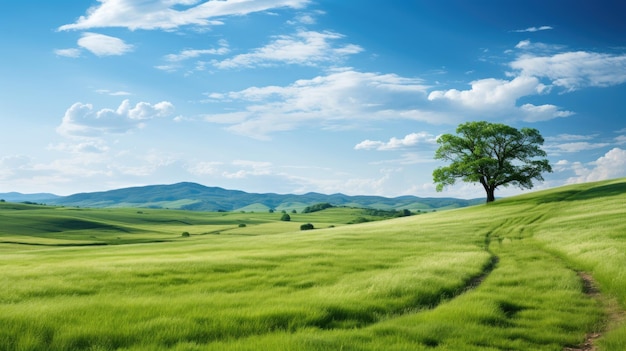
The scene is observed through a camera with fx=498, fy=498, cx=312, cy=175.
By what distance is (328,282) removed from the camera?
2081 centimetres

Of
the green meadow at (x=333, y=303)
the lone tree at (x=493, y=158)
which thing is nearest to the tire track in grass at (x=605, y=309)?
the green meadow at (x=333, y=303)

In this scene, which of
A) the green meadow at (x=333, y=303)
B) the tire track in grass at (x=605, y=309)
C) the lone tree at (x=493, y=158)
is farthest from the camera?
the lone tree at (x=493, y=158)

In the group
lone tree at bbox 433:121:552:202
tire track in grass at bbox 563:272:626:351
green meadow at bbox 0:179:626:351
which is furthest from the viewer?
lone tree at bbox 433:121:552:202

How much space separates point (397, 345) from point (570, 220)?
142 ft

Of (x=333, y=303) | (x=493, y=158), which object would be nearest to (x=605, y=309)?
(x=333, y=303)

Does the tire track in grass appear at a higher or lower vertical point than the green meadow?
lower

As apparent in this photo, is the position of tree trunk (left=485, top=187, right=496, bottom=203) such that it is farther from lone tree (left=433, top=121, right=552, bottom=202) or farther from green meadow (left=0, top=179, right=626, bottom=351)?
green meadow (left=0, top=179, right=626, bottom=351)

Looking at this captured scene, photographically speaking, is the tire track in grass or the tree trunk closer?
the tire track in grass

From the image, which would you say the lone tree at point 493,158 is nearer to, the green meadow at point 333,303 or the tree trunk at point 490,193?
the tree trunk at point 490,193

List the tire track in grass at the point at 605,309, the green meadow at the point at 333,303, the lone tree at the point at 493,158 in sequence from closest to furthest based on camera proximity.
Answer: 1. the green meadow at the point at 333,303
2. the tire track in grass at the point at 605,309
3. the lone tree at the point at 493,158

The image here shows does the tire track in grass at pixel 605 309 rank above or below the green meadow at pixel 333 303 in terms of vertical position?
below

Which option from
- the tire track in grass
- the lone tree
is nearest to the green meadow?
the tire track in grass

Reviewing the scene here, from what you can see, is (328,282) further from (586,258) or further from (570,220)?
(570,220)

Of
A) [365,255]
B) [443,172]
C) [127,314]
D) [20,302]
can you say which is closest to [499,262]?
[365,255]
